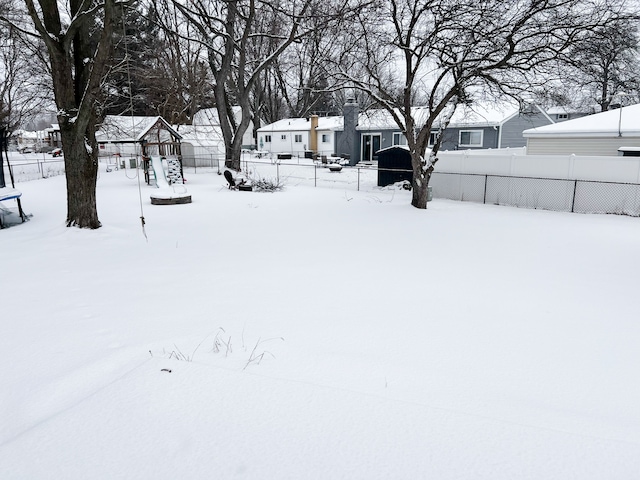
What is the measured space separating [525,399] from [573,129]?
1623 cm

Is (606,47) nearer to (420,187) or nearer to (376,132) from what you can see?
(420,187)

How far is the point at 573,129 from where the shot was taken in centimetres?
1639

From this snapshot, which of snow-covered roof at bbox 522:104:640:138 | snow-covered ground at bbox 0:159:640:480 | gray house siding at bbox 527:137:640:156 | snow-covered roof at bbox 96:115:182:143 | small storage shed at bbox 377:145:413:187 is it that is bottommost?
snow-covered ground at bbox 0:159:640:480

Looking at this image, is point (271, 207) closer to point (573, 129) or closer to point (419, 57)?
point (419, 57)

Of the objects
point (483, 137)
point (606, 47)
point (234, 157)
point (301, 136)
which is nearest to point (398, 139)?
point (483, 137)

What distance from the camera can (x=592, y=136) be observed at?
1598 cm

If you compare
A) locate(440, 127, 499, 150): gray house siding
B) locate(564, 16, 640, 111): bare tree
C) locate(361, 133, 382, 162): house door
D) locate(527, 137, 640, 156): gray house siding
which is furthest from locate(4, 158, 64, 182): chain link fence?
locate(440, 127, 499, 150): gray house siding

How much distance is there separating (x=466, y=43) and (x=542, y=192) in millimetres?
5744

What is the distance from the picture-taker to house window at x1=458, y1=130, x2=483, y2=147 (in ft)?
91.0

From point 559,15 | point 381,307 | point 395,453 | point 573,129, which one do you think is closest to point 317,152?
point 573,129

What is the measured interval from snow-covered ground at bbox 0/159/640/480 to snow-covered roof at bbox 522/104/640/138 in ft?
29.0

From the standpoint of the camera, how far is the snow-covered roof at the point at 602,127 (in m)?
15.3

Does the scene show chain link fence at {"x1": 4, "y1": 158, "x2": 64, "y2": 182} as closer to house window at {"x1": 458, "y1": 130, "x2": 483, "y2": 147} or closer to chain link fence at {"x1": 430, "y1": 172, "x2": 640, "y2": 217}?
chain link fence at {"x1": 430, "y1": 172, "x2": 640, "y2": 217}

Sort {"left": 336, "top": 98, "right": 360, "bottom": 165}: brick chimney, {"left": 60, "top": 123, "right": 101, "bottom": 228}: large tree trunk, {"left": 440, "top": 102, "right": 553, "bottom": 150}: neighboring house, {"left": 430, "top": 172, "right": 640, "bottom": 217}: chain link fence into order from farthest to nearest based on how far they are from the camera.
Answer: {"left": 336, "top": 98, "right": 360, "bottom": 165}: brick chimney < {"left": 440, "top": 102, "right": 553, "bottom": 150}: neighboring house < {"left": 430, "top": 172, "right": 640, "bottom": 217}: chain link fence < {"left": 60, "top": 123, "right": 101, "bottom": 228}: large tree trunk
